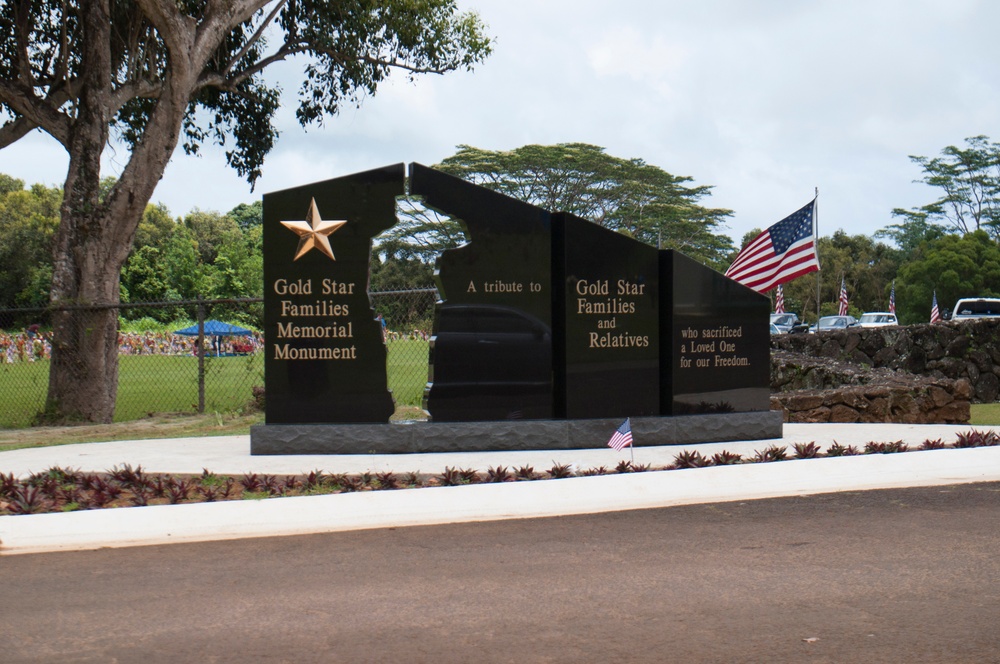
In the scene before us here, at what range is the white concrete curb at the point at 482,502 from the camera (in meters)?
7.10

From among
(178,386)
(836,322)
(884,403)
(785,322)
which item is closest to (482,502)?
(884,403)

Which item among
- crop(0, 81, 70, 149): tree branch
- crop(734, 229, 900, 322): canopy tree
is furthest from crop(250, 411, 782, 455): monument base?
crop(734, 229, 900, 322): canopy tree

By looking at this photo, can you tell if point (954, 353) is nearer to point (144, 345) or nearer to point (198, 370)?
point (198, 370)

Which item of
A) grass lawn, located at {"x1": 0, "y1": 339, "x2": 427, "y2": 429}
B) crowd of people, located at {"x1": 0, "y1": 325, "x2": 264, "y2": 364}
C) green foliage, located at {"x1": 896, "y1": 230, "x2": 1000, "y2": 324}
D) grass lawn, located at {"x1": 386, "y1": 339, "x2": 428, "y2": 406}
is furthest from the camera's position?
green foliage, located at {"x1": 896, "y1": 230, "x2": 1000, "y2": 324}

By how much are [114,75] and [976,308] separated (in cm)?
2808

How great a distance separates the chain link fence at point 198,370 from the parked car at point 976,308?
1857cm

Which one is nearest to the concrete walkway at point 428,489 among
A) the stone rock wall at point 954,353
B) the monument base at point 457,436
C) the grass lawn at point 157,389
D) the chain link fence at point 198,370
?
the monument base at point 457,436

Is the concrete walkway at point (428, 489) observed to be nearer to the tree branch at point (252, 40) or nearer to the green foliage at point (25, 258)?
the tree branch at point (252, 40)

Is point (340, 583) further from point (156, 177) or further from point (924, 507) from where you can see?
point (156, 177)

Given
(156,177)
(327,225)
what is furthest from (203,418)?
(327,225)

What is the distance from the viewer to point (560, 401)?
11289 millimetres

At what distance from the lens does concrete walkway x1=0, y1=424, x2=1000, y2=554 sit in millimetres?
7199

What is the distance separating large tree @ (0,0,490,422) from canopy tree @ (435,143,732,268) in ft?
107

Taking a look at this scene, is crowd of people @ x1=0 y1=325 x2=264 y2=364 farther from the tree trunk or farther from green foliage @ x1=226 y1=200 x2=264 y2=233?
green foliage @ x1=226 y1=200 x2=264 y2=233
